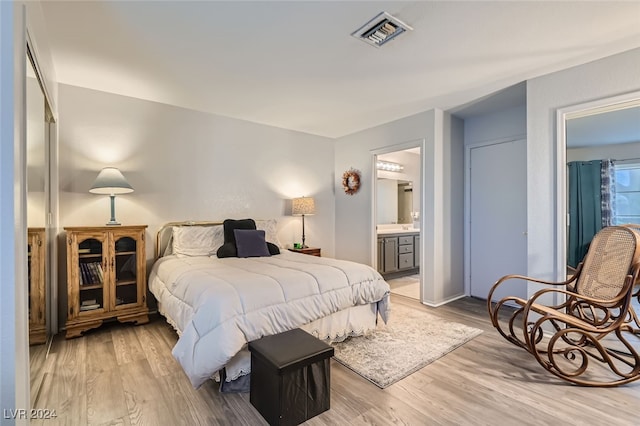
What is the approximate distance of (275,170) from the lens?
478 cm

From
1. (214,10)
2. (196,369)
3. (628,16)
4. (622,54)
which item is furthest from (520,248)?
(214,10)

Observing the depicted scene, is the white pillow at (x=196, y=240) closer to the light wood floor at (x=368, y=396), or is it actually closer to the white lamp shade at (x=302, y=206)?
the light wood floor at (x=368, y=396)

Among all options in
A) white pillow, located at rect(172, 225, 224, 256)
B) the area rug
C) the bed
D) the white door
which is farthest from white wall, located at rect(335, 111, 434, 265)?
white pillow, located at rect(172, 225, 224, 256)

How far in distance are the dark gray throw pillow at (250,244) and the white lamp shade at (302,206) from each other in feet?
3.74

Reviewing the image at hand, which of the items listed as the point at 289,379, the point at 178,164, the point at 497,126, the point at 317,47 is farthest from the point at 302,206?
the point at 289,379

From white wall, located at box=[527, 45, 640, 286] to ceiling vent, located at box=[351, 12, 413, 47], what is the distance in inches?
69.7

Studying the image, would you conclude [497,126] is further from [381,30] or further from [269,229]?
[269,229]

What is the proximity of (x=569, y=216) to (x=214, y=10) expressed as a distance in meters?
3.52

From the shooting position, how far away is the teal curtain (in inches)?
113

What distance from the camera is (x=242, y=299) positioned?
205 cm

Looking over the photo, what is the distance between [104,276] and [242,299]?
1.97 m

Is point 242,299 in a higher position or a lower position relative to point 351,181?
lower

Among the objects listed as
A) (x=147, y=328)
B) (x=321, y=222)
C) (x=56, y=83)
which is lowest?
(x=147, y=328)

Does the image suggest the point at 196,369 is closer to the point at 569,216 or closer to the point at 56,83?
the point at 56,83
